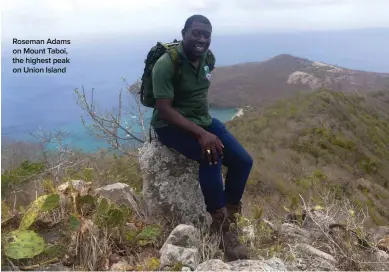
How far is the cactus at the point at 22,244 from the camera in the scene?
2709 millimetres

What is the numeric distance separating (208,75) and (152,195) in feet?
3.95

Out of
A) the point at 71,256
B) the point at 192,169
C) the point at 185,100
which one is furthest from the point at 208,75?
the point at 71,256

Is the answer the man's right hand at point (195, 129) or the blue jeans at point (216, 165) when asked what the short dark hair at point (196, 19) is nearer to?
the man's right hand at point (195, 129)

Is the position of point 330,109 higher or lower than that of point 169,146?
lower

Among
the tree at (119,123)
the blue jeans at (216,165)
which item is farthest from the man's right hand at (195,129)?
the tree at (119,123)

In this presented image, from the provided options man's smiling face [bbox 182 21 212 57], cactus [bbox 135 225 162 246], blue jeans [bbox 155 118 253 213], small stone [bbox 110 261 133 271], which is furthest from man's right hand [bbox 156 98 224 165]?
small stone [bbox 110 261 133 271]

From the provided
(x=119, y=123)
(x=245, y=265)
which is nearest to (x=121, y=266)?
(x=245, y=265)

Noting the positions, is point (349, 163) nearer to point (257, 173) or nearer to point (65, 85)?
point (257, 173)

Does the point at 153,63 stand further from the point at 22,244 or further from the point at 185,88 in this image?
the point at 22,244

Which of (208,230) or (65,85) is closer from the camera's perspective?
(208,230)

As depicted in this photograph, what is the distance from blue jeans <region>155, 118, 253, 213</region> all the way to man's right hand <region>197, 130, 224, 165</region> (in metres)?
0.09

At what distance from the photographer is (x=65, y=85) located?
8805 millimetres

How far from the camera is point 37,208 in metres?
3.04

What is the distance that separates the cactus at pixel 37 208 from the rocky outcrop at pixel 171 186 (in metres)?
1.01
